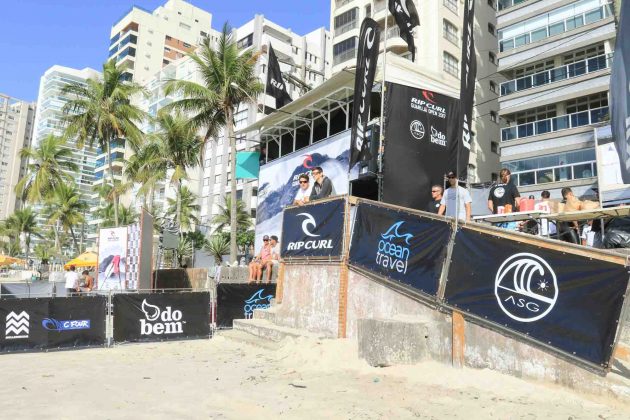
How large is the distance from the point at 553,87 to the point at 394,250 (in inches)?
1116

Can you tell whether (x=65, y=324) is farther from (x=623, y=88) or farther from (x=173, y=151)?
(x=173, y=151)

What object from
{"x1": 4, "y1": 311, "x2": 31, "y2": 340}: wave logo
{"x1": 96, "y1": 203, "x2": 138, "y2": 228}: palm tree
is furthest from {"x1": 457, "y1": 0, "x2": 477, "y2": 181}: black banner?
{"x1": 96, "y1": 203, "x2": 138, "y2": 228}: palm tree

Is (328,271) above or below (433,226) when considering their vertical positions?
below

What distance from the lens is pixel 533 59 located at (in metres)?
32.5

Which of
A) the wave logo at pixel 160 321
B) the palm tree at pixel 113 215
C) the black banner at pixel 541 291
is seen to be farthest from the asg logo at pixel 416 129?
the palm tree at pixel 113 215

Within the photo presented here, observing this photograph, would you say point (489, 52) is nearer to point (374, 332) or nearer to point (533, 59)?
point (533, 59)

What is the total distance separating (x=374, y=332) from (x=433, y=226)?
1.82 m

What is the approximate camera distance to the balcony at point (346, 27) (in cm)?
4228

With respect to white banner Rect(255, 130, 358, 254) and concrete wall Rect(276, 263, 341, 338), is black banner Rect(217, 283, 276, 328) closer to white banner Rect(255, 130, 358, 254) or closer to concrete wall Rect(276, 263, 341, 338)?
concrete wall Rect(276, 263, 341, 338)

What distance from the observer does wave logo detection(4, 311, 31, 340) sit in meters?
9.78

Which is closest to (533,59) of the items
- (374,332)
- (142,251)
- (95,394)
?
(142,251)

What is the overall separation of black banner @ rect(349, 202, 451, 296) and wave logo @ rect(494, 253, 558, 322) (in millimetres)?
1089

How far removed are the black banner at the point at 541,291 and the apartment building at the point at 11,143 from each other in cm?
16165

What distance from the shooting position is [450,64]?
124ft
